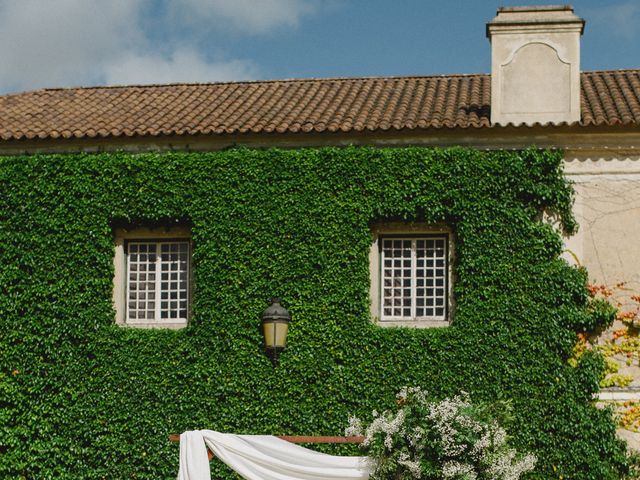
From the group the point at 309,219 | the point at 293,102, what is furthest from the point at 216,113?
the point at 309,219

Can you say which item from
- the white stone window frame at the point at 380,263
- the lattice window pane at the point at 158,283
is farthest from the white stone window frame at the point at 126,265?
the white stone window frame at the point at 380,263

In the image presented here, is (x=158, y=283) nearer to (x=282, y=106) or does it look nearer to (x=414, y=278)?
→ (x=282, y=106)

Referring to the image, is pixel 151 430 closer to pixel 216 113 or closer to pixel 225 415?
pixel 225 415

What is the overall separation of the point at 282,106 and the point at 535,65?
4271 mm

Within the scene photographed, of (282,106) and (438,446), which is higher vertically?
(282,106)

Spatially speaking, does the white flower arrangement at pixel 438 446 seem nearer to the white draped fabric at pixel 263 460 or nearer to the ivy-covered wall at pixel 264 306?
the white draped fabric at pixel 263 460

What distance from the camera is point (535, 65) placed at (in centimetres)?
1702

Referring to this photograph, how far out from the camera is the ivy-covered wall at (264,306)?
52.3 ft

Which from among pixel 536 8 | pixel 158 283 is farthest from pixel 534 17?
pixel 158 283

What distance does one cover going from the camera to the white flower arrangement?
43.1 ft

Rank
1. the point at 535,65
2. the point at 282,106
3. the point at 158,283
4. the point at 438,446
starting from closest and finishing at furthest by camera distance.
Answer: the point at 438,446 < the point at 535,65 < the point at 158,283 < the point at 282,106

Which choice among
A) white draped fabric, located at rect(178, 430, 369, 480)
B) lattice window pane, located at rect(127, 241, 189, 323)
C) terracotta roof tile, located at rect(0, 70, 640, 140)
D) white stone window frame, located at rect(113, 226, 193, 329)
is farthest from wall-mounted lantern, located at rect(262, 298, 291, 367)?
terracotta roof tile, located at rect(0, 70, 640, 140)

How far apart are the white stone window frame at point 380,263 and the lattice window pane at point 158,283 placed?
295 cm

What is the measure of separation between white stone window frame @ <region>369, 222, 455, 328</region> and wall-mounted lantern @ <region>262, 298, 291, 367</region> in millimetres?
1391
